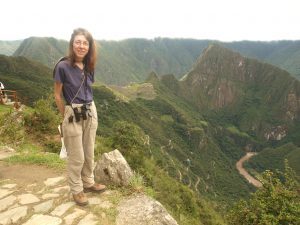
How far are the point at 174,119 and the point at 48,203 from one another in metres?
174

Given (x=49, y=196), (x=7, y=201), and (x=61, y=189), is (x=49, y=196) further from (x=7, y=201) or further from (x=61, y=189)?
(x=7, y=201)

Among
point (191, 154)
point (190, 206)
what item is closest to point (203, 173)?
point (191, 154)

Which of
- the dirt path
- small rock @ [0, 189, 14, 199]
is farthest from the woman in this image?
the dirt path

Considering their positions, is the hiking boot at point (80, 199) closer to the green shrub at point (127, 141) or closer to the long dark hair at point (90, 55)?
the long dark hair at point (90, 55)

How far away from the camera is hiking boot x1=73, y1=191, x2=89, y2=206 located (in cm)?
618

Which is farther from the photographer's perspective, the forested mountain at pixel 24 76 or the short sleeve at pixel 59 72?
the forested mountain at pixel 24 76

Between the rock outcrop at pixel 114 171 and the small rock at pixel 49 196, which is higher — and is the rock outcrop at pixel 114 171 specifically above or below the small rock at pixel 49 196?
above

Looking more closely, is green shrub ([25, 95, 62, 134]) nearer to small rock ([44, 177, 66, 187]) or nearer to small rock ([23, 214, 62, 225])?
small rock ([44, 177, 66, 187])

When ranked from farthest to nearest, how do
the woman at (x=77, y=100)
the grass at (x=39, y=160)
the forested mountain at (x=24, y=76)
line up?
the forested mountain at (x=24, y=76) → the grass at (x=39, y=160) → the woman at (x=77, y=100)

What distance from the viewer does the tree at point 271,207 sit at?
458 inches

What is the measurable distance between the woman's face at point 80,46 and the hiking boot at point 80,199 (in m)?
2.51

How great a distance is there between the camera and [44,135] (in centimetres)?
1404

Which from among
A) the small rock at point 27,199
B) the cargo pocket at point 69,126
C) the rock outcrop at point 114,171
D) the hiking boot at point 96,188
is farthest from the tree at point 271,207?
the cargo pocket at point 69,126

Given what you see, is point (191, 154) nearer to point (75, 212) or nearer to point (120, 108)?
point (120, 108)
